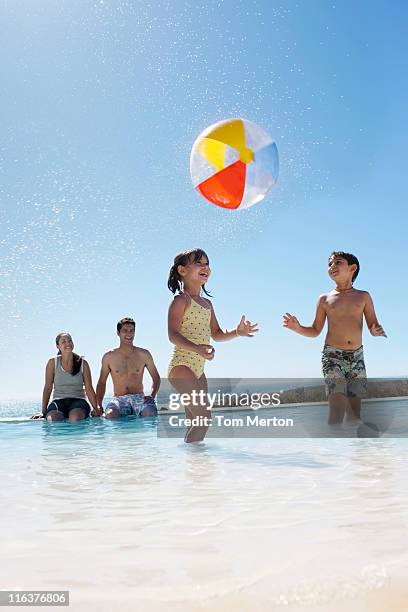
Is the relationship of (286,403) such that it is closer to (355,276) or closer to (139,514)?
(355,276)

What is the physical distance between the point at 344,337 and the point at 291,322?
0.56 m

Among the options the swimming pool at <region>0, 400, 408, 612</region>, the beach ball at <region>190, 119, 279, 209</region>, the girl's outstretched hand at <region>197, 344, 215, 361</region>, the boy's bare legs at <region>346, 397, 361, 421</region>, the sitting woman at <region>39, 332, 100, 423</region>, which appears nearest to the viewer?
the swimming pool at <region>0, 400, 408, 612</region>

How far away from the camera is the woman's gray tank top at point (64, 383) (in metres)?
8.01

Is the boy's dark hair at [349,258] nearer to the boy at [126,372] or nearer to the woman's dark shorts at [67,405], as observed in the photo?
the boy at [126,372]

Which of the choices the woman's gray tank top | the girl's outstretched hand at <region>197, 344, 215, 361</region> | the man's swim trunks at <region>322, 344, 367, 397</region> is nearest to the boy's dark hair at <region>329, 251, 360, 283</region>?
the man's swim trunks at <region>322, 344, 367, 397</region>

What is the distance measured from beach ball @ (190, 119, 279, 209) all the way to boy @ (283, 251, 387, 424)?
1.22 meters

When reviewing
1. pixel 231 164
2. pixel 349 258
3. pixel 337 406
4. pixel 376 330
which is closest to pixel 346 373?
pixel 337 406

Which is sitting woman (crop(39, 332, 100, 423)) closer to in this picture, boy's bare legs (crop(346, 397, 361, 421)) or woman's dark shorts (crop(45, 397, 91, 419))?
woman's dark shorts (crop(45, 397, 91, 419))

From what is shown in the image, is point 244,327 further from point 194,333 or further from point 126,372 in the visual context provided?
point 126,372

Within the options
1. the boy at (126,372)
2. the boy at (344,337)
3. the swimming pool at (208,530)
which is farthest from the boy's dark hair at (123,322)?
the swimming pool at (208,530)

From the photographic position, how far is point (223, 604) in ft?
4.29

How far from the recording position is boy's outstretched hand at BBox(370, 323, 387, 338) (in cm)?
558

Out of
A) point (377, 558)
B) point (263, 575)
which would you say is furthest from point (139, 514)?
point (377, 558)

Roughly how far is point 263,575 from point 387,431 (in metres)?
4.25
